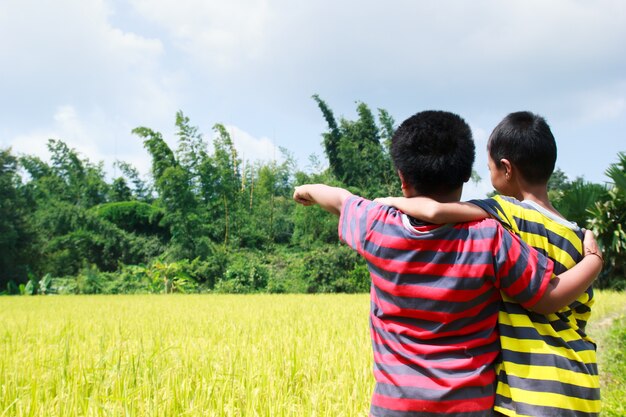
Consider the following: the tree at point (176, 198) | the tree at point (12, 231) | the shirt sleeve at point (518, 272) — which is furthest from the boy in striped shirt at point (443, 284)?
the tree at point (12, 231)

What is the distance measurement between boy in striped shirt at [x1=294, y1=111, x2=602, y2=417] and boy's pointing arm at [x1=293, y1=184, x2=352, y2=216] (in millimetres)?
148

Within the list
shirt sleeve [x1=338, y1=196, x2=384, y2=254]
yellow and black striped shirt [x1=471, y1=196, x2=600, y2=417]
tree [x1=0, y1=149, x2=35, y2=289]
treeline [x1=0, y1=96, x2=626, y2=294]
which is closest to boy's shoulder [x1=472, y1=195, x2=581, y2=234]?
yellow and black striped shirt [x1=471, y1=196, x2=600, y2=417]

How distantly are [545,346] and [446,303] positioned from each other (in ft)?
0.80

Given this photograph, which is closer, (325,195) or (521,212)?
(521,212)

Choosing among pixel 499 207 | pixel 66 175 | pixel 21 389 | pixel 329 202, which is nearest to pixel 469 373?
pixel 499 207

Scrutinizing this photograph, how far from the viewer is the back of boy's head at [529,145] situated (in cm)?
136

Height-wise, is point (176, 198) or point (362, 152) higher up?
point (362, 152)

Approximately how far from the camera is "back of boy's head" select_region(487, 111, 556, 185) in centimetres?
136

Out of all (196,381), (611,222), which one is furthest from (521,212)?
(611,222)

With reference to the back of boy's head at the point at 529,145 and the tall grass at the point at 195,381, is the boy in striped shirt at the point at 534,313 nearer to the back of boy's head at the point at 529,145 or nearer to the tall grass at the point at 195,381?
the back of boy's head at the point at 529,145

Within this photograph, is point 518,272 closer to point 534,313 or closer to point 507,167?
point 534,313

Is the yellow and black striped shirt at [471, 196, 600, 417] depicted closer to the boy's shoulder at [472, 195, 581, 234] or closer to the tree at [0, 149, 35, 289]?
the boy's shoulder at [472, 195, 581, 234]

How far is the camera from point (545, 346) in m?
1.17

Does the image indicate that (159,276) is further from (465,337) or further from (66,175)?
(465,337)
